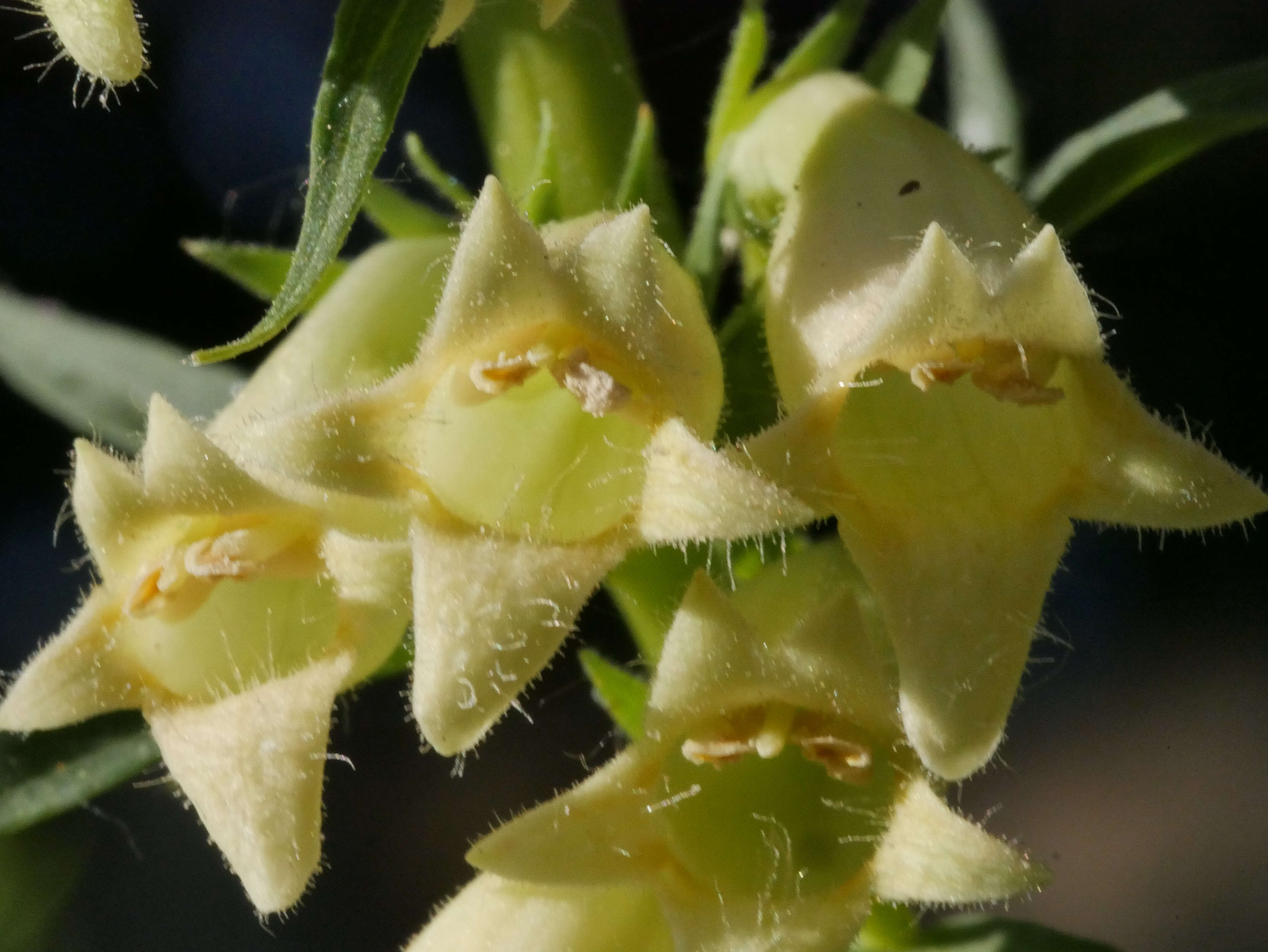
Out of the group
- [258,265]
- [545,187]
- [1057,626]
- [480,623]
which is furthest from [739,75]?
[1057,626]

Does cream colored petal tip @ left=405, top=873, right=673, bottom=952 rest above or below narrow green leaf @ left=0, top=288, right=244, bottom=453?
below

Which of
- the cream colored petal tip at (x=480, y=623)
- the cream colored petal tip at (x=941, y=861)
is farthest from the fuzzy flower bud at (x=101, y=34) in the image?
the cream colored petal tip at (x=941, y=861)

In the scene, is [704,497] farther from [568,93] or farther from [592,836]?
[568,93]

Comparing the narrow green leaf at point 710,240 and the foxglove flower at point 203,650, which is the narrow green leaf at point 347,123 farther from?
the narrow green leaf at point 710,240

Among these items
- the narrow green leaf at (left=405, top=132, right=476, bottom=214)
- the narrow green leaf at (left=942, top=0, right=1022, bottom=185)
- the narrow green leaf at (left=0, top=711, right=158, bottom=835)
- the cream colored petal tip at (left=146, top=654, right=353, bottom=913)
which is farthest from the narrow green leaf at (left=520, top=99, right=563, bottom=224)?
the narrow green leaf at (left=942, top=0, right=1022, bottom=185)

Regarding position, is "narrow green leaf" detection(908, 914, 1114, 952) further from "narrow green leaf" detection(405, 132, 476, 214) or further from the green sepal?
"narrow green leaf" detection(405, 132, 476, 214)

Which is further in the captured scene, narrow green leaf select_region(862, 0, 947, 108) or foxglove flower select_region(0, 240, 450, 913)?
narrow green leaf select_region(862, 0, 947, 108)
